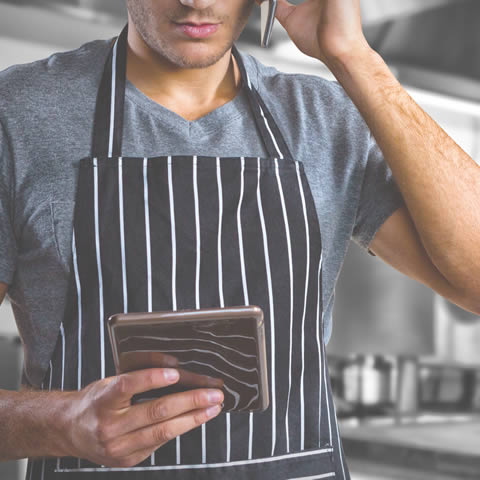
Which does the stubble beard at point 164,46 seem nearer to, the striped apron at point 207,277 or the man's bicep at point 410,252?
the striped apron at point 207,277

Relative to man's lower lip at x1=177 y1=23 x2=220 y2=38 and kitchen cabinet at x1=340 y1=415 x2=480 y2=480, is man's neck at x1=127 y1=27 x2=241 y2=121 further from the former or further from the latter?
kitchen cabinet at x1=340 y1=415 x2=480 y2=480

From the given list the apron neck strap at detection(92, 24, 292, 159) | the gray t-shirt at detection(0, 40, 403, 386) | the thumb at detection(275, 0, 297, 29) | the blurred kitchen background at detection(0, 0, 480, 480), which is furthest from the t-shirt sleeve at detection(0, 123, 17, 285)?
the blurred kitchen background at detection(0, 0, 480, 480)

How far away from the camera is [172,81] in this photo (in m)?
1.20

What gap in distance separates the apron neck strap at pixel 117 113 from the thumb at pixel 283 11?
3.7 inches

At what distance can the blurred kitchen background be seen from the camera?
6.59ft

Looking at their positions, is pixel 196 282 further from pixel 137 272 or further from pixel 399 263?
pixel 399 263

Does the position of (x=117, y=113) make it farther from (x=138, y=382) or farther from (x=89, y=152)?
(x=138, y=382)

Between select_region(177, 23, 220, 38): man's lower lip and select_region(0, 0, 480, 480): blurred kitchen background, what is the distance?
32.5 inches

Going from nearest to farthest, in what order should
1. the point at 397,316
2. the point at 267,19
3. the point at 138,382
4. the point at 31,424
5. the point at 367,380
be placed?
the point at 138,382
the point at 31,424
the point at 267,19
the point at 367,380
the point at 397,316

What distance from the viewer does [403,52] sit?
2227mm

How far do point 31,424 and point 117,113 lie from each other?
454mm

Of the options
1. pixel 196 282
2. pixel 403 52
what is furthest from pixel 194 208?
pixel 403 52

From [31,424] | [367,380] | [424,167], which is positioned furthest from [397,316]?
[31,424]

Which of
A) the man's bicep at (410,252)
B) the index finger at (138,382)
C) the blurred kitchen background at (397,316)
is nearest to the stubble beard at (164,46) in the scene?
the man's bicep at (410,252)
